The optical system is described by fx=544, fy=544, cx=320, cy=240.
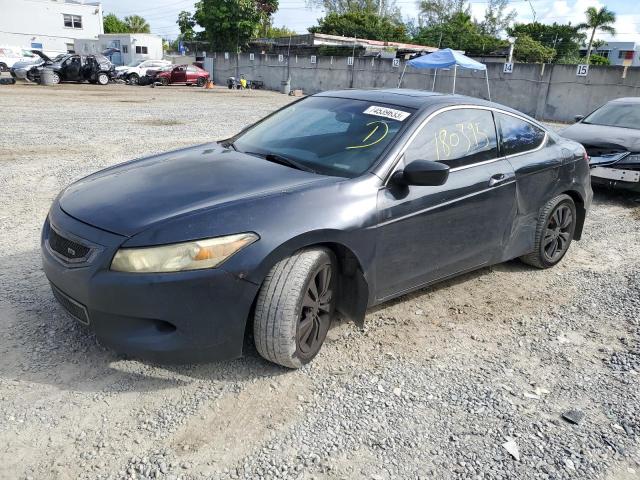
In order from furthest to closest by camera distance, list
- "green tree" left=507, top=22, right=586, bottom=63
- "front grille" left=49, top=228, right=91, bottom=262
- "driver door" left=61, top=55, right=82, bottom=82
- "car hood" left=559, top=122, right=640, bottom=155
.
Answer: "green tree" left=507, top=22, right=586, bottom=63 < "driver door" left=61, top=55, right=82, bottom=82 < "car hood" left=559, top=122, right=640, bottom=155 < "front grille" left=49, top=228, right=91, bottom=262

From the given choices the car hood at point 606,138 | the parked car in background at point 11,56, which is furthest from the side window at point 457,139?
the parked car in background at point 11,56

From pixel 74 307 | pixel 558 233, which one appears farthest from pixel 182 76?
pixel 74 307

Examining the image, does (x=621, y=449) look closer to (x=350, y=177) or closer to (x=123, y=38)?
(x=350, y=177)

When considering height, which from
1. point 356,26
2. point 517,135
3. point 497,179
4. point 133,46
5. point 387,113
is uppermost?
point 356,26

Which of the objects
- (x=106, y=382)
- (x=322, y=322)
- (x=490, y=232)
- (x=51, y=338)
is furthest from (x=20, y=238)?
(x=490, y=232)

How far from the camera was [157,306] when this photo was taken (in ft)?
8.45

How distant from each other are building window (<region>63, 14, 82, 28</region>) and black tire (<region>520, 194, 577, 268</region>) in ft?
183

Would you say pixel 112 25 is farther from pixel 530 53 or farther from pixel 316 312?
pixel 316 312

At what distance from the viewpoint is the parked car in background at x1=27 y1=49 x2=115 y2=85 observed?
26.3m

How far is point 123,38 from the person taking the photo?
44719 mm

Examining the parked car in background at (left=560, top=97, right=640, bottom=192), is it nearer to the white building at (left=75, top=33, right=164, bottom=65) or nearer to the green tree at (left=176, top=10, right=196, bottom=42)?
the white building at (left=75, top=33, right=164, bottom=65)

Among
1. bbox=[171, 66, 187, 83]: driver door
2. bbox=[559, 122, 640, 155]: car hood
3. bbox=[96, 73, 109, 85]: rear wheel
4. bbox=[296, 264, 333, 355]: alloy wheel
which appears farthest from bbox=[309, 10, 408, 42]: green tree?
bbox=[296, 264, 333, 355]: alloy wheel

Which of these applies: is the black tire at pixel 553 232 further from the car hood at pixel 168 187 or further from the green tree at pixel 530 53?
the green tree at pixel 530 53

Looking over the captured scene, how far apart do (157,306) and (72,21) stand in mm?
57102
